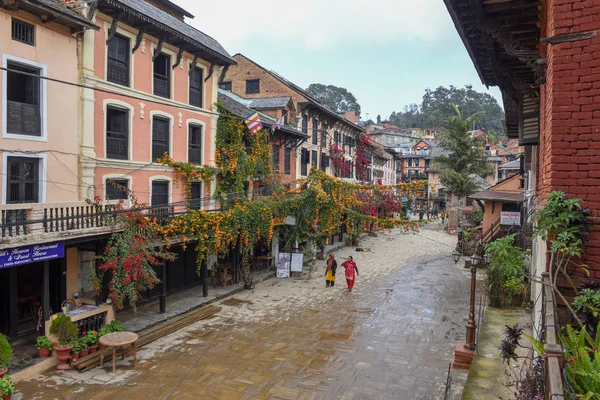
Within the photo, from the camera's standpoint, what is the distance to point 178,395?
10656 mm

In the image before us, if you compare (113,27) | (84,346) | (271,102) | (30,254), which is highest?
(271,102)

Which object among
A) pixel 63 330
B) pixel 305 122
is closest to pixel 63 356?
pixel 63 330

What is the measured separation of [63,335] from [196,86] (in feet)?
→ 44.1

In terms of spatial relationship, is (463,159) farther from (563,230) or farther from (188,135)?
(563,230)

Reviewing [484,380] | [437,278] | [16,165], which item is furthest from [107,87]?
[437,278]

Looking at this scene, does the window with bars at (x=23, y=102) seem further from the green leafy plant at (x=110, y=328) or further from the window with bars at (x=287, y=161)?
the window with bars at (x=287, y=161)

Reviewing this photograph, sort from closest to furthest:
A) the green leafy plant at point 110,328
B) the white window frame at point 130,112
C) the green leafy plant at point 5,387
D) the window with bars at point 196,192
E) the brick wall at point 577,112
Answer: the brick wall at point 577,112 < the green leafy plant at point 5,387 < the green leafy plant at point 110,328 < the white window frame at point 130,112 < the window with bars at point 196,192

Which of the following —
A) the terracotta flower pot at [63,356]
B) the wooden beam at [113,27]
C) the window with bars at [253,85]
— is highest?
the window with bars at [253,85]

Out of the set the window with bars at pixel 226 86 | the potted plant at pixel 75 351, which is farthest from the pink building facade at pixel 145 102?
the window with bars at pixel 226 86

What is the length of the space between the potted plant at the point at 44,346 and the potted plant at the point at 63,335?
240mm

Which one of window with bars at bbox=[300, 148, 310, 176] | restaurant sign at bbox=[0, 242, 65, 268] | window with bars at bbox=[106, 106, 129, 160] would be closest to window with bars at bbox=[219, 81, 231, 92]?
window with bars at bbox=[300, 148, 310, 176]

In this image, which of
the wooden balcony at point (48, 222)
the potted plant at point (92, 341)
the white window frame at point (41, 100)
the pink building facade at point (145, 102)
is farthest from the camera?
the pink building facade at point (145, 102)

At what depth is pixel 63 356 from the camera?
39.7 ft

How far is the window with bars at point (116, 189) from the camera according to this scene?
16647 millimetres
